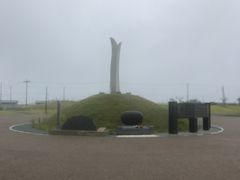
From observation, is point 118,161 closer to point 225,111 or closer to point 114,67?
point 114,67

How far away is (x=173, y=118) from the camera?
22.5 metres

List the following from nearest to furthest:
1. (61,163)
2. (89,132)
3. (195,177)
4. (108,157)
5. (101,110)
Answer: (195,177), (61,163), (108,157), (89,132), (101,110)

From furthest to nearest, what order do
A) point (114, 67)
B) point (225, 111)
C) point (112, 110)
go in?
point (225, 111) → point (114, 67) → point (112, 110)

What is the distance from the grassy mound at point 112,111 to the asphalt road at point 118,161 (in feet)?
30.1

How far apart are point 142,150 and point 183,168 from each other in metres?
4.06

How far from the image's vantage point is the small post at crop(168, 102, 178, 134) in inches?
881

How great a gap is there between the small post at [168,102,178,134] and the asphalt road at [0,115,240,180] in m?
6.09

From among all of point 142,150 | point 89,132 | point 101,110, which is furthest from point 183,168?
point 101,110

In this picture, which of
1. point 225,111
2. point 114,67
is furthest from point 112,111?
point 225,111

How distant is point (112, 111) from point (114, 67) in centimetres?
523

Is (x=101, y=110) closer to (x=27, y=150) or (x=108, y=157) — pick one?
(x=27, y=150)

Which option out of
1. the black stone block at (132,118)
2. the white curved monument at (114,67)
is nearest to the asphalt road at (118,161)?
the black stone block at (132,118)

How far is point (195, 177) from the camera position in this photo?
921cm

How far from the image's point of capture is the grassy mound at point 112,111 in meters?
25.5
